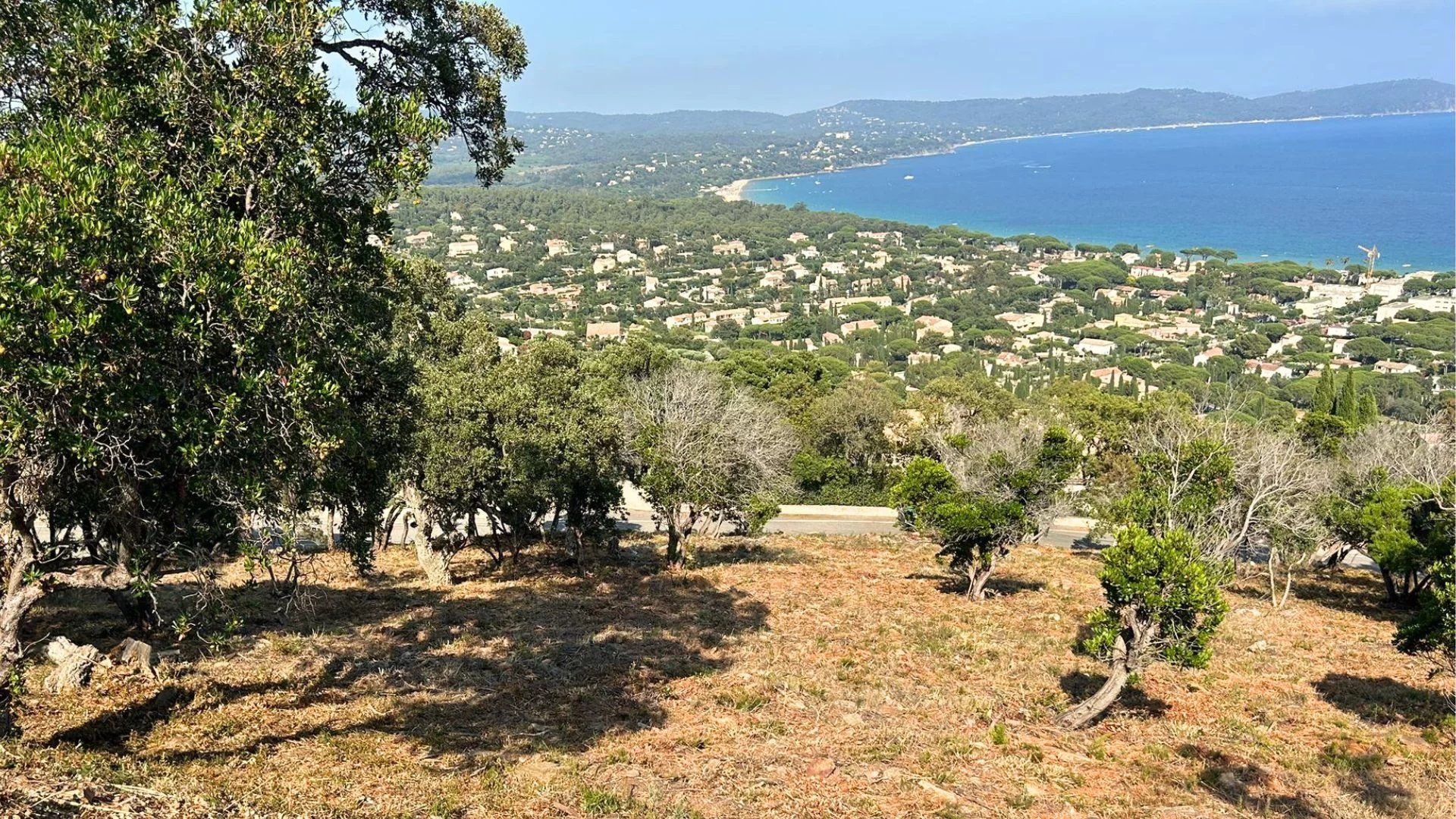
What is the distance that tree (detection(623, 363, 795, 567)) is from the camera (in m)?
20.0

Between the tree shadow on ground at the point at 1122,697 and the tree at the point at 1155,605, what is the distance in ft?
5.48

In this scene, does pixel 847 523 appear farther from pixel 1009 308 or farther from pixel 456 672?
pixel 1009 308

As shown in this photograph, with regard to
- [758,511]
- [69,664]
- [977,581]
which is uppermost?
[69,664]

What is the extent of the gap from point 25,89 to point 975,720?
12.9 metres

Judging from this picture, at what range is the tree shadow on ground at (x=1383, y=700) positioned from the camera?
13633mm

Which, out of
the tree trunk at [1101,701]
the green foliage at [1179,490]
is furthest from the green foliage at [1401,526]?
the tree trunk at [1101,701]

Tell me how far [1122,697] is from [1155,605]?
3921 mm

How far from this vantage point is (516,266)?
16762 cm

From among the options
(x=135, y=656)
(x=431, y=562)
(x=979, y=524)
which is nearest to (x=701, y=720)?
(x=135, y=656)

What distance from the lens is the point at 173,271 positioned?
234 inches

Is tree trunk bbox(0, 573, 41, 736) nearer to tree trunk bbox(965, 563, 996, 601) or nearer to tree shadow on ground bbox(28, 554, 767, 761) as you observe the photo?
tree shadow on ground bbox(28, 554, 767, 761)

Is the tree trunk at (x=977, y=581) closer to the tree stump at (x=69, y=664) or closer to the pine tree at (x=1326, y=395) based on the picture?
the tree stump at (x=69, y=664)

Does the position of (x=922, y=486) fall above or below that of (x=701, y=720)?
above

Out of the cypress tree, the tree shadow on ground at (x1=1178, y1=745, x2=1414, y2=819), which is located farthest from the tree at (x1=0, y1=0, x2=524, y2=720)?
the cypress tree
